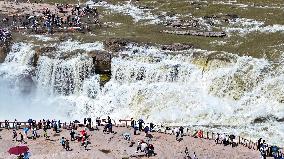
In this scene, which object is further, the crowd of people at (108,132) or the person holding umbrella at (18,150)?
the crowd of people at (108,132)

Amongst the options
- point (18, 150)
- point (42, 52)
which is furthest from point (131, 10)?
point (18, 150)

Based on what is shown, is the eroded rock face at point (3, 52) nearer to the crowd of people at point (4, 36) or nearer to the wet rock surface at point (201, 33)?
the crowd of people at point (4, 36)

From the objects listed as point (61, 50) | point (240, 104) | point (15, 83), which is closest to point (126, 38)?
point (61, 50)

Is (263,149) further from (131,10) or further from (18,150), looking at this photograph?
(131,10)

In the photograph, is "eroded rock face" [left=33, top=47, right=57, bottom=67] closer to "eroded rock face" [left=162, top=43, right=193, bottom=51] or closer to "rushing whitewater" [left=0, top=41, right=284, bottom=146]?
"rushing whitewater" [left=0, top=41, right=284, bottom=146]

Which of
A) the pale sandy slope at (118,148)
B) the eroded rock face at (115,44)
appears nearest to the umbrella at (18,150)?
the pale sandy slope at (118,148)

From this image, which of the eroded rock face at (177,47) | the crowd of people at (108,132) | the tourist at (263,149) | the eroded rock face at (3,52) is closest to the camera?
the tourist at (263,149)
